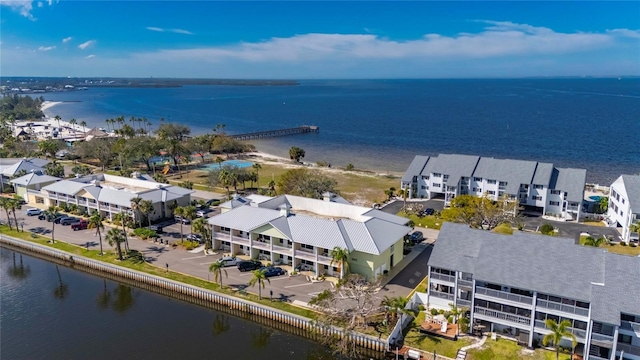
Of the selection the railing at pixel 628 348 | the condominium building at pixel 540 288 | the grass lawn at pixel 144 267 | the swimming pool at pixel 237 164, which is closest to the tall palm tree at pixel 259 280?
the grass lawn at pixel 144 267

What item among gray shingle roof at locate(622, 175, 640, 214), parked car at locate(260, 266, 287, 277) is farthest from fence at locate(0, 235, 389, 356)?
gray shingle roof at locate(622, 175, 640, 214)

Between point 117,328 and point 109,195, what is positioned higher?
point 109,195

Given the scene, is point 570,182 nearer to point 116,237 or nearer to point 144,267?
point 144,267

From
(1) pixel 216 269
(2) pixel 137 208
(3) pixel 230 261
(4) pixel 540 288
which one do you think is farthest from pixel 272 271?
(4) pixel 540 288

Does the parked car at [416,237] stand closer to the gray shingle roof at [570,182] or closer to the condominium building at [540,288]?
the condominium building at [540,288]

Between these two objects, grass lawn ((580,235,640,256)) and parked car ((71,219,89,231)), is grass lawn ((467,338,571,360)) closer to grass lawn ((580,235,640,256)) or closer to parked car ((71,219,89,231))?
grass lawn ((580,235,640,256))
